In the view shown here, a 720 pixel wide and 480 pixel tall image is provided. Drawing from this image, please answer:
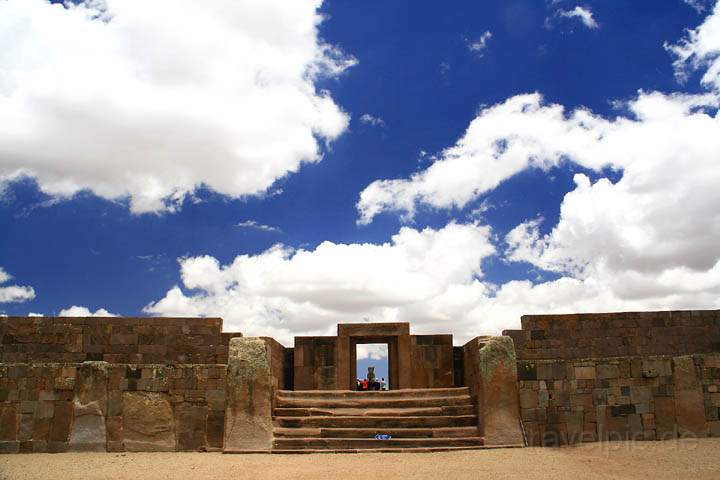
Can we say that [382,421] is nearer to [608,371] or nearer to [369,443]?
[369,443]

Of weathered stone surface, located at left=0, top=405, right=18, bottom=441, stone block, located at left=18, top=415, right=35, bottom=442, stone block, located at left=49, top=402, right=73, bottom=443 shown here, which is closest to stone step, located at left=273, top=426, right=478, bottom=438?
stone block, located at left=49, top=402, right=73, bottom=443

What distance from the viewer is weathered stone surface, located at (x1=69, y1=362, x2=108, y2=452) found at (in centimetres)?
1000

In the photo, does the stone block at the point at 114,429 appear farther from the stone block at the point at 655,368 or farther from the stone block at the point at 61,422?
the stone block at the point at 655,368

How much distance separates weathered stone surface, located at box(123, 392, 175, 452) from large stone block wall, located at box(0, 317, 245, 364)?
4888mm

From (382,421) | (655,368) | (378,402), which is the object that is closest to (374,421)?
(382,421)

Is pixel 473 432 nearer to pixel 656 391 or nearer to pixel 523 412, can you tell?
pixel 523 412

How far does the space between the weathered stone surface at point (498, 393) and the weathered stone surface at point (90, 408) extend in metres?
6.57

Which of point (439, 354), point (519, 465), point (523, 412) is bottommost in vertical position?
point (519, 465)

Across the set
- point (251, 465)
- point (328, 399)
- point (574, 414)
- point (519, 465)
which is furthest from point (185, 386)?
point (574, 414)

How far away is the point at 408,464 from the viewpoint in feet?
28.6

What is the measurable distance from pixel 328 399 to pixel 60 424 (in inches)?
191

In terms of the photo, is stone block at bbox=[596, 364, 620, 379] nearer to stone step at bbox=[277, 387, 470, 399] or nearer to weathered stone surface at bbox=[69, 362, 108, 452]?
stone step at bbox=[277, 387, 470, 399]

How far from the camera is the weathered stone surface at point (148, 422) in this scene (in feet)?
32.9

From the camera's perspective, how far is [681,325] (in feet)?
50.5
